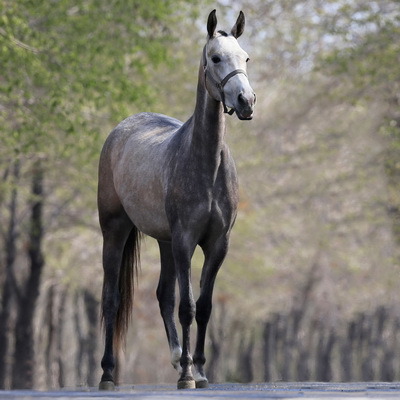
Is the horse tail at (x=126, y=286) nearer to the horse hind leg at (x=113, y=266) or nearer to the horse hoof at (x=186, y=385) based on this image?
the horse hind leg at (x=113, y=266)

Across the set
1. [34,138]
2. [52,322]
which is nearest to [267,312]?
[52,322]

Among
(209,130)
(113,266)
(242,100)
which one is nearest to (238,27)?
(209,130)

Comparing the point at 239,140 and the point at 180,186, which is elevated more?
the point at 239,140

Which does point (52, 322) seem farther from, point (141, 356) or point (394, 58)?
point (141, 356)

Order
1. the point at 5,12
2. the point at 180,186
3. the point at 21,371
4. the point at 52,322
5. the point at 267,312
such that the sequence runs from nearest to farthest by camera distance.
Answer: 1. the point at 180,186
2. the point at 5,12
3. the point at 21,371
4. the point at 52,322
5. the point at 267,312

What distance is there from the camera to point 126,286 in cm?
1123

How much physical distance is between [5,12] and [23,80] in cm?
166

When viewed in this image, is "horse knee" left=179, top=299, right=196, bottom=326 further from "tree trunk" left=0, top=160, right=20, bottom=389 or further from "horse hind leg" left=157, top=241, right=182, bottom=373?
"tree trunk" left=0, top=160, right=20, bottom=389

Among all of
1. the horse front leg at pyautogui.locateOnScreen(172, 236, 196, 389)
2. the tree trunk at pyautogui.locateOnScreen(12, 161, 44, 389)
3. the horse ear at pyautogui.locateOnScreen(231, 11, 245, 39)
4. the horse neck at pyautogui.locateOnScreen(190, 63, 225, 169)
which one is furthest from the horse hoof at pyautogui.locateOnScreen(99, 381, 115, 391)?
the tree trunk at pyautogui.locateOnScreen(12, 161, 44, 389)

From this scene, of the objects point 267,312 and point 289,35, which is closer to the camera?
point 289,35

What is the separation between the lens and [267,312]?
5412 centimetres

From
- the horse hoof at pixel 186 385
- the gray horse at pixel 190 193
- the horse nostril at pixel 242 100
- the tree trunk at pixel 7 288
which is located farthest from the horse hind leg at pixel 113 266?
the tree trunk at pixel 7 288

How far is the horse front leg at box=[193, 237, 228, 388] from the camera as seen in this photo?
30.9ft

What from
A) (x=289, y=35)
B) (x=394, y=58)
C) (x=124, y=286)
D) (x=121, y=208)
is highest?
(x=289, y=35)
